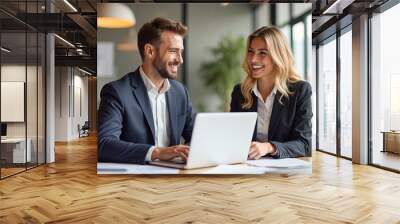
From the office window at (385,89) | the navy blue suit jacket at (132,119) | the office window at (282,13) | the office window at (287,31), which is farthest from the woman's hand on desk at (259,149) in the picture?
the office window at (385,89)

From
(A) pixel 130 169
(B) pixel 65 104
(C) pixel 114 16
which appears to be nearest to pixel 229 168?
(A) pixel 130 169

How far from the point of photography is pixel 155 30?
20.2 feet

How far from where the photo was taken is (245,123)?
236 inches

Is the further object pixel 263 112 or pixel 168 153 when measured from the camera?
pixel 263 112

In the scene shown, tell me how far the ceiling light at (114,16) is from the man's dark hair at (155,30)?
0.25m

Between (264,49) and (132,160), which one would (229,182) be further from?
(264,49)

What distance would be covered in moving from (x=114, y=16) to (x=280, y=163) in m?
3.21

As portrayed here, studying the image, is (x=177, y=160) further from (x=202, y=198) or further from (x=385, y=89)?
(x=385, y=89)

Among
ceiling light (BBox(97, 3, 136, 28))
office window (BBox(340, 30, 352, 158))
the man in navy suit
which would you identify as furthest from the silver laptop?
office window (BBox(340, 30, 352, 158))

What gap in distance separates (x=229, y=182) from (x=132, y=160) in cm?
139

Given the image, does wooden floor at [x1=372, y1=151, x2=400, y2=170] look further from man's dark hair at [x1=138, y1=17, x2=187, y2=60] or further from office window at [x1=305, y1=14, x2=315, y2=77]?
man's dark hair at [x1=138, y1=17, x2=187, y2=60]

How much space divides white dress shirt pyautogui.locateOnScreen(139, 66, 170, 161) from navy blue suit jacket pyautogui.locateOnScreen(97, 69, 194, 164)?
0.05 meters

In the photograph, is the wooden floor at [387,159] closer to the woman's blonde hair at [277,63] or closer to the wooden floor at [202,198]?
the wooden floor at [202,198]

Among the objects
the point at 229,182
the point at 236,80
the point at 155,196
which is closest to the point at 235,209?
the point at 155,196
